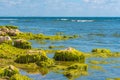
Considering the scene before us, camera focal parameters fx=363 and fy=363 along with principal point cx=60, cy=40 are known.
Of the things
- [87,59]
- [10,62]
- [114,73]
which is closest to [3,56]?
[10,62]

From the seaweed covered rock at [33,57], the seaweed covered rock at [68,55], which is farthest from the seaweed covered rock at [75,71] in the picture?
the seaweed covered rock at [68,55]

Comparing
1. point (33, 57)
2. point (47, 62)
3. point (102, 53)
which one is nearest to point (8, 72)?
point (47, 62)

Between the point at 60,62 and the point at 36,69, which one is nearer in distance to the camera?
the point at 36,69

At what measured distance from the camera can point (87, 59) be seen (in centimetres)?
3753

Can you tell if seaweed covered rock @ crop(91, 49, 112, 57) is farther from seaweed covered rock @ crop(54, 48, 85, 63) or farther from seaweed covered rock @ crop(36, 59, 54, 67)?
seaweed covered rock @ crop(36, 59, 54, 67)

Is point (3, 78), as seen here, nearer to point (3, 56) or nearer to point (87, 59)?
point (3, 56)

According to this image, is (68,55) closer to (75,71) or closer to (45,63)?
(45,63)

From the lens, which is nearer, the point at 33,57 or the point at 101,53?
the point at 33,57

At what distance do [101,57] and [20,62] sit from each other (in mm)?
9853

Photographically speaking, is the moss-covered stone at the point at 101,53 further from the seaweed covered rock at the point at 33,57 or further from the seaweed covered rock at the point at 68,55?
the seaweed covered rock at the point at 33,57

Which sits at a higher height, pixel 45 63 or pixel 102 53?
pixel 45 63

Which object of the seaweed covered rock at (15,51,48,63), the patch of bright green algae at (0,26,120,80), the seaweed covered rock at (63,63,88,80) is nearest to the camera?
the seaweed covered rock at (63,63,88,80)

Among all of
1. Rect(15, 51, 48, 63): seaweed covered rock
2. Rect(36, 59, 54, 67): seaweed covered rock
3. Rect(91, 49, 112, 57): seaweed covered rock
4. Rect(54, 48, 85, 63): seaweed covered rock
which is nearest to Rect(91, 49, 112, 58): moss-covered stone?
Rect(91, 49, 112, 57): seaweed covered rock

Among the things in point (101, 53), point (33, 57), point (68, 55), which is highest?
point (33, 57)
